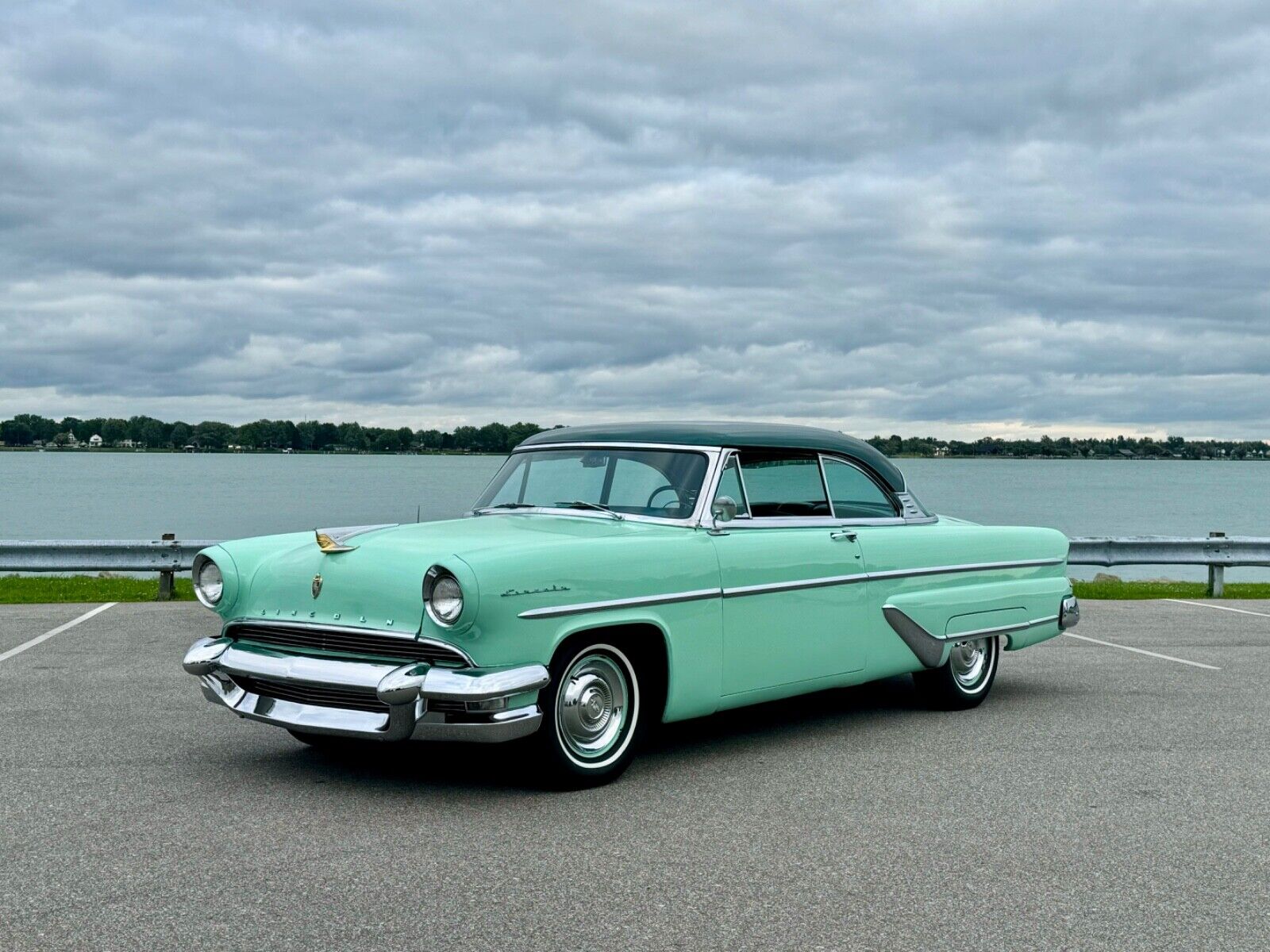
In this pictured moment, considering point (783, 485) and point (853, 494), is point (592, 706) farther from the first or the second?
point (853, 494)

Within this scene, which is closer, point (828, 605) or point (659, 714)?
point (659, 714)

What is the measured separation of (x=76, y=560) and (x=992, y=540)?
9844 mm

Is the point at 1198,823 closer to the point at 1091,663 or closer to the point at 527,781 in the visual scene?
the point at 527,781

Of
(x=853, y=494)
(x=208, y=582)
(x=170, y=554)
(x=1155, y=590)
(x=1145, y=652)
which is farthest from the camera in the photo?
(x=1155, y=590)

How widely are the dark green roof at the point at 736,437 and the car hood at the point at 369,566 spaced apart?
2.10ft

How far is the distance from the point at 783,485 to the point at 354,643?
100 inches

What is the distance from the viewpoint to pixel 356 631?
214 inches

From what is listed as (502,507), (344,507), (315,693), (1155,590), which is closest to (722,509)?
(502,507)

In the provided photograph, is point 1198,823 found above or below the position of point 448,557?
below

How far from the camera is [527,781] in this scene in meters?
5.67

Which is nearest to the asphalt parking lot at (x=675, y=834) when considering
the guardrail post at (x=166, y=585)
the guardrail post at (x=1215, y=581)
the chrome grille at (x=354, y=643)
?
the chrome grille at (x=354, y=643)

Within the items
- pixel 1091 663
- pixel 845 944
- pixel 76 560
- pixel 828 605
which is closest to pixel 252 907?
pixel 845 944

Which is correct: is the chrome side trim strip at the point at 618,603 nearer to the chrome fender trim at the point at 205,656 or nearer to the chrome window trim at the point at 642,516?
the chrome window trim at the point at 642,516

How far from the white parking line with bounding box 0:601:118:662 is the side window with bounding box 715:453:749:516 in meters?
5.75
